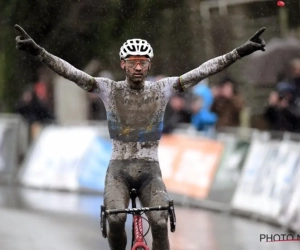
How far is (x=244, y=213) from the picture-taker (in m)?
16.5

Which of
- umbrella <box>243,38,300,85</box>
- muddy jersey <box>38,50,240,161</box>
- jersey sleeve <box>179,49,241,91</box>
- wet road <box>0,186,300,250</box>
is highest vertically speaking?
umbrella <box>243,38,300,85</box>

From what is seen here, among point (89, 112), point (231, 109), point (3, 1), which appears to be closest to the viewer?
point (3, 1)

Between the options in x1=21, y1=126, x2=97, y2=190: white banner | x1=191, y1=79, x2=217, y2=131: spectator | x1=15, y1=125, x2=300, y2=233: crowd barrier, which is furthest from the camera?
x1=21, y1=126, x2=97, y2=190: white banner

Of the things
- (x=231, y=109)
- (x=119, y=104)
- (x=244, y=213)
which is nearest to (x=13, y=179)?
(x=231, y=109)

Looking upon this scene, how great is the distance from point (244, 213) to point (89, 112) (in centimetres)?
548

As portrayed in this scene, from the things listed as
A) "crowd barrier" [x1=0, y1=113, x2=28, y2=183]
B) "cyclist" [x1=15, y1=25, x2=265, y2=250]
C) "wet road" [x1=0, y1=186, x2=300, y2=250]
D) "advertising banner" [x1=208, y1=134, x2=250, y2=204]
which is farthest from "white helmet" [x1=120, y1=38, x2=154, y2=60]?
"crowd barrier" [x1=0, y1=113, x2=28, y2=183]

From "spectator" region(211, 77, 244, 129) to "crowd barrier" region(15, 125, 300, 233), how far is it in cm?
80

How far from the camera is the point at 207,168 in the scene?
1769 cm

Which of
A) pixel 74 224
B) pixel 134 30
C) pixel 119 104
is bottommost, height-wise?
pixel 74 224

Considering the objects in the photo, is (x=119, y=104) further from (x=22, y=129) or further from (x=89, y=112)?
(x=22, y=129)

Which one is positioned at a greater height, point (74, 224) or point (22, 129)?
point (22, 129)

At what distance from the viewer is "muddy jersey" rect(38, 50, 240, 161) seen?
10.0 m

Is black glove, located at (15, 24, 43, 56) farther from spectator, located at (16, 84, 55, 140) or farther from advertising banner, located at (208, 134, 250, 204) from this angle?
spectator, located at (16, 84, 55, 140)

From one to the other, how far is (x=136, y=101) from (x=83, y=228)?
6141 mm
